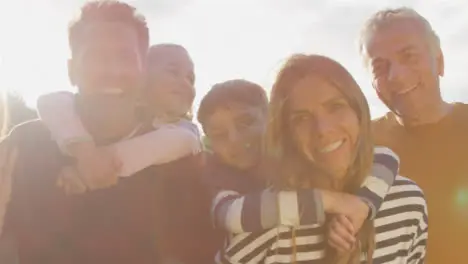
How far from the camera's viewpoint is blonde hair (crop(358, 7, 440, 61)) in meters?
3.05

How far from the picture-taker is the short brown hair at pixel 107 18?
7.93 ft

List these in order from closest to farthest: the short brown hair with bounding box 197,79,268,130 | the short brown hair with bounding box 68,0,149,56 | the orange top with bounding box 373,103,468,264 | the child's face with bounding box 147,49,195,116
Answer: the short brown hair with bounding box 68,0,149,56 → the orange top with bounding box 373,103,468,264 → the short brown hair with bounding box 197,79,268,130 → the child's face with bounding box 147,49,195,116

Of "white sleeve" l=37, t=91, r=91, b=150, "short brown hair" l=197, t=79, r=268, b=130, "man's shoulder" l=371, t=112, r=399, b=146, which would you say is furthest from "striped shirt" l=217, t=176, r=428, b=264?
"short brown hair" l=197, t=79, r=268, b=130

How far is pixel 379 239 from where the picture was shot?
7.09ft

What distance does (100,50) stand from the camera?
2354 mm

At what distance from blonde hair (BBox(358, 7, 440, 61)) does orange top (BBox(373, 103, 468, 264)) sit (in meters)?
0.31

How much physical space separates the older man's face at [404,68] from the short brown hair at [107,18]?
1054mm

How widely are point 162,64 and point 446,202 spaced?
4.88ft

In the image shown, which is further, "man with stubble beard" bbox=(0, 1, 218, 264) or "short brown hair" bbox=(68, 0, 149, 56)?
"short brown hair" bbox=(68, 0, 149, 56)

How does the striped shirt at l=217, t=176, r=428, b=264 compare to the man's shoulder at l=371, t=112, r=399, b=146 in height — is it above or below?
below

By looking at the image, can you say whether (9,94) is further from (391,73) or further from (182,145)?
(391,73)

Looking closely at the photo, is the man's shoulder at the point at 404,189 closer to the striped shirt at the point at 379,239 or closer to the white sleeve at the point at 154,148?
the striped shirt at the point at 379,239

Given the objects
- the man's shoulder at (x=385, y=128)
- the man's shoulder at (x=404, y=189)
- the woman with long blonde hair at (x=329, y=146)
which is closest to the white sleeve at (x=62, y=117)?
the woman with long blonde hair at (x=329, y=146)

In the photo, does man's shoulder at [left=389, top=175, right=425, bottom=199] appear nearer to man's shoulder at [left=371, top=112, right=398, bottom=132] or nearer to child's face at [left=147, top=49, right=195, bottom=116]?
man's shoulder at [left=371, top=112, right=398, bottom=132]
